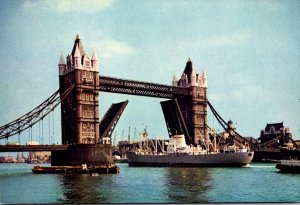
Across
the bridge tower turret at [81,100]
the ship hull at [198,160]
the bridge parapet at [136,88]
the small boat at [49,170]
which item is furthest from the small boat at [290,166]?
the bridge parapet at [136,88]

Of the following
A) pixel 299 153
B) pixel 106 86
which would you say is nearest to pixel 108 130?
pixel 106 86

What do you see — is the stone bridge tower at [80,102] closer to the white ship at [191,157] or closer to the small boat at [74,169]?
the small boat at [74,169]

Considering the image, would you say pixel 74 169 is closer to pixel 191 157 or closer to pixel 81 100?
pixel 81 100

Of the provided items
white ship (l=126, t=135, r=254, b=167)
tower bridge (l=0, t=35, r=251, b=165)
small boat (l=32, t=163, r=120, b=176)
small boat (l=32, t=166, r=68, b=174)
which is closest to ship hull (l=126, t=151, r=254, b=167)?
white ship (l=126, t=135, r=254, b=167)

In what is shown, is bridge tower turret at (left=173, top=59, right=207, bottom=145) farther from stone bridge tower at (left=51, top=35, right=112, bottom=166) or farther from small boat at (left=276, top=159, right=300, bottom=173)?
small boat at (left=276, top=159, right=300, bottom=173)

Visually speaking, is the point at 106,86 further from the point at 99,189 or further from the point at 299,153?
the point at 99,189

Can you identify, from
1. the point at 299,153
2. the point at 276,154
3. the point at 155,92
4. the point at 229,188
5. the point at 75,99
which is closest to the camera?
the point at 229,188

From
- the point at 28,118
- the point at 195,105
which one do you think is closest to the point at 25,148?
the point at 28,118
